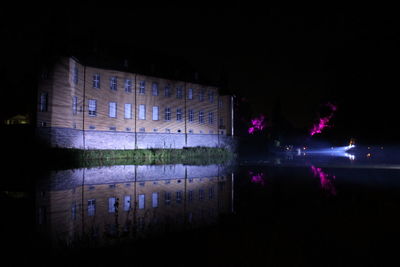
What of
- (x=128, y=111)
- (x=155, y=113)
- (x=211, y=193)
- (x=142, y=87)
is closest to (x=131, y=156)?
(x=128, y=111)

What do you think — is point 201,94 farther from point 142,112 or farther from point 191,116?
point 142,112

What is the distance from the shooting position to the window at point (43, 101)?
1107 inches

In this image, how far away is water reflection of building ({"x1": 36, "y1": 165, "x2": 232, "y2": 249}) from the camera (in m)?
6.27

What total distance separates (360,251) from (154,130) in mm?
33861

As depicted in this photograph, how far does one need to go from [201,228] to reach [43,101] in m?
26.3

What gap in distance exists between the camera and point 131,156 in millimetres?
29766

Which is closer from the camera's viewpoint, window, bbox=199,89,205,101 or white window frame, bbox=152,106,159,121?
white window frame, bbox=152,106,159,121

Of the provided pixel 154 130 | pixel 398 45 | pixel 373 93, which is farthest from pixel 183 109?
pixel 398 45

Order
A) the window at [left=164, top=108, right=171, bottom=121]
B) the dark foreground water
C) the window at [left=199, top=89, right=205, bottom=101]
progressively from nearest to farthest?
the dark foreground water, the window at [left=164, top=108, right=171, bottom=121], the window at [left=199, top=89, right=205, bottom=101]

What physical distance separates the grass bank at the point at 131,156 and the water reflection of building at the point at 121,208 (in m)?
11.9

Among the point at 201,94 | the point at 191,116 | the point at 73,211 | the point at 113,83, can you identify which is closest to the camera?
the point at 73,211

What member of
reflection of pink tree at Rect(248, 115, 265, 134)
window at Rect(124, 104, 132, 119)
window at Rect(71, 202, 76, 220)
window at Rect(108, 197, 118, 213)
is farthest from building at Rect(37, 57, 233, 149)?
reflection of pink tree at Rect(248, 115, 265, 134)

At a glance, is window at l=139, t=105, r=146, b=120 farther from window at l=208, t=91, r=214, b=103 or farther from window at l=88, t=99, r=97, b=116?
window at l=208, t=91, r=214, b=103

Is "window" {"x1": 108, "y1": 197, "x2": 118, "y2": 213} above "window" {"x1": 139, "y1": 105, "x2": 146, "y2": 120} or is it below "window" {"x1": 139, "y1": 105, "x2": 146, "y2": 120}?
below
